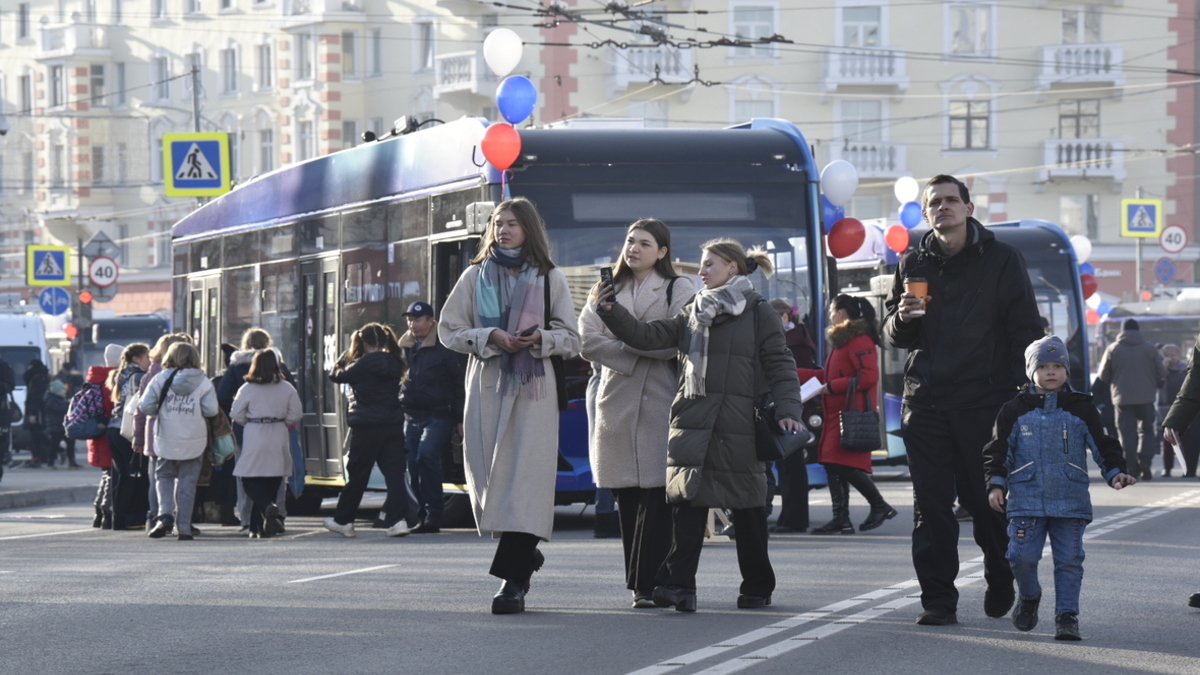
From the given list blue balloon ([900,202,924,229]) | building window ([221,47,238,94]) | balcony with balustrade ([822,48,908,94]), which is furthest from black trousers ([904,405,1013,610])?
building window ([221,47,238,94])

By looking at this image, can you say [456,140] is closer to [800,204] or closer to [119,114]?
A: [800,204]

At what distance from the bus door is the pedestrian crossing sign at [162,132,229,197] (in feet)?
31.7

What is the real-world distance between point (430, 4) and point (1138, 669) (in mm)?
49874

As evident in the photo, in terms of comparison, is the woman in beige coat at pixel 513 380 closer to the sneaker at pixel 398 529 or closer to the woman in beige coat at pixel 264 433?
the sneaker at pixel 398 529

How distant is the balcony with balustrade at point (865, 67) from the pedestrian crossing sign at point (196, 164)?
2905 cm

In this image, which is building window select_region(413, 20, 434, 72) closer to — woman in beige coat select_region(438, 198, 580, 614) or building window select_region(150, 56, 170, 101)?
building window select_region(150, 56, 170, 101)

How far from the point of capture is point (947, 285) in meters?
8.39

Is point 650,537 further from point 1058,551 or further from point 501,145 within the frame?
point 501,145

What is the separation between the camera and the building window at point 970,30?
5306cm

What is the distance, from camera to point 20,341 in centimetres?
3447

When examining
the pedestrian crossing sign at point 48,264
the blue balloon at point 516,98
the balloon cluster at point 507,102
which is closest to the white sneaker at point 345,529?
the balloon cluster at point 507,102

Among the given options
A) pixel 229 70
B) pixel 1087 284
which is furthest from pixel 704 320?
pixel 229 70

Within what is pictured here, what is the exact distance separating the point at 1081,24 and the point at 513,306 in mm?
46875

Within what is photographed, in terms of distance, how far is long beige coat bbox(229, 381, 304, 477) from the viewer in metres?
14.9
